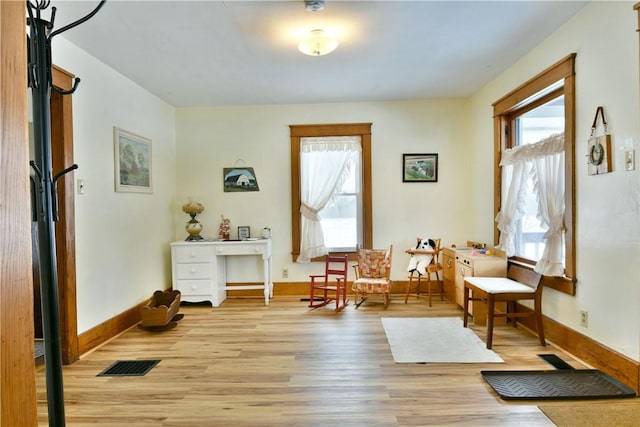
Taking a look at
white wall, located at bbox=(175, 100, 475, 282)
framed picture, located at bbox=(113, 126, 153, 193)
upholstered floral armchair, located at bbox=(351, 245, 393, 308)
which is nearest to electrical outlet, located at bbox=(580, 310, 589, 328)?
upholstered floral armchair, located at bbox=(351, 245, 393, 308)

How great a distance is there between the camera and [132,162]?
3789mm

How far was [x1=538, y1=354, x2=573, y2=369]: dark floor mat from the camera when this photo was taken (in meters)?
2.60

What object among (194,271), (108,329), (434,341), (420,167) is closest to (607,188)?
(434,341)

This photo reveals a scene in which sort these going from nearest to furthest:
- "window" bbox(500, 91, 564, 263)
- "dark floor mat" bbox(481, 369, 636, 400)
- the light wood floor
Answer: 1. the light wood floor
2. "dark floor mat" bbox(481, 369, 636, 400)
3. "window" bbox(500, 91, 564, 263)

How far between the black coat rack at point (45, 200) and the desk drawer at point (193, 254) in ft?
10.6

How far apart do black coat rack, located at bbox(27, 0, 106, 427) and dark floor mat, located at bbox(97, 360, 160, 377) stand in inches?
63.9

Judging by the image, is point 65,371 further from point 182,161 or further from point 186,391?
point 182,161

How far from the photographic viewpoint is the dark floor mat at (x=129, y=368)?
8.67ft

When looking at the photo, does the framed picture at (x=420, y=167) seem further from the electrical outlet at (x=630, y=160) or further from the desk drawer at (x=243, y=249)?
the electrical outlet at (x=630, y=160)

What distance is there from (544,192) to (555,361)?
4.44 feet

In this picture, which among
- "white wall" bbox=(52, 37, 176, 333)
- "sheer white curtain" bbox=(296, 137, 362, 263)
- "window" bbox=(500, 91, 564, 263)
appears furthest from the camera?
"sheer white curtain" bbox=(296, 137, 362, 263)

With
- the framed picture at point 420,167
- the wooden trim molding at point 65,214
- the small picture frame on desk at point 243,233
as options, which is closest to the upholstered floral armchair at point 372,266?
the framed picture at point 420,167

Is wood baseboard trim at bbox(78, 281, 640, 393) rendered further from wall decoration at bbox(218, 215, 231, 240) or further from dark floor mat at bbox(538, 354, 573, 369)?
wall decoration at bbox(218, 215, 231, 240)

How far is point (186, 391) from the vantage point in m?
2.38
